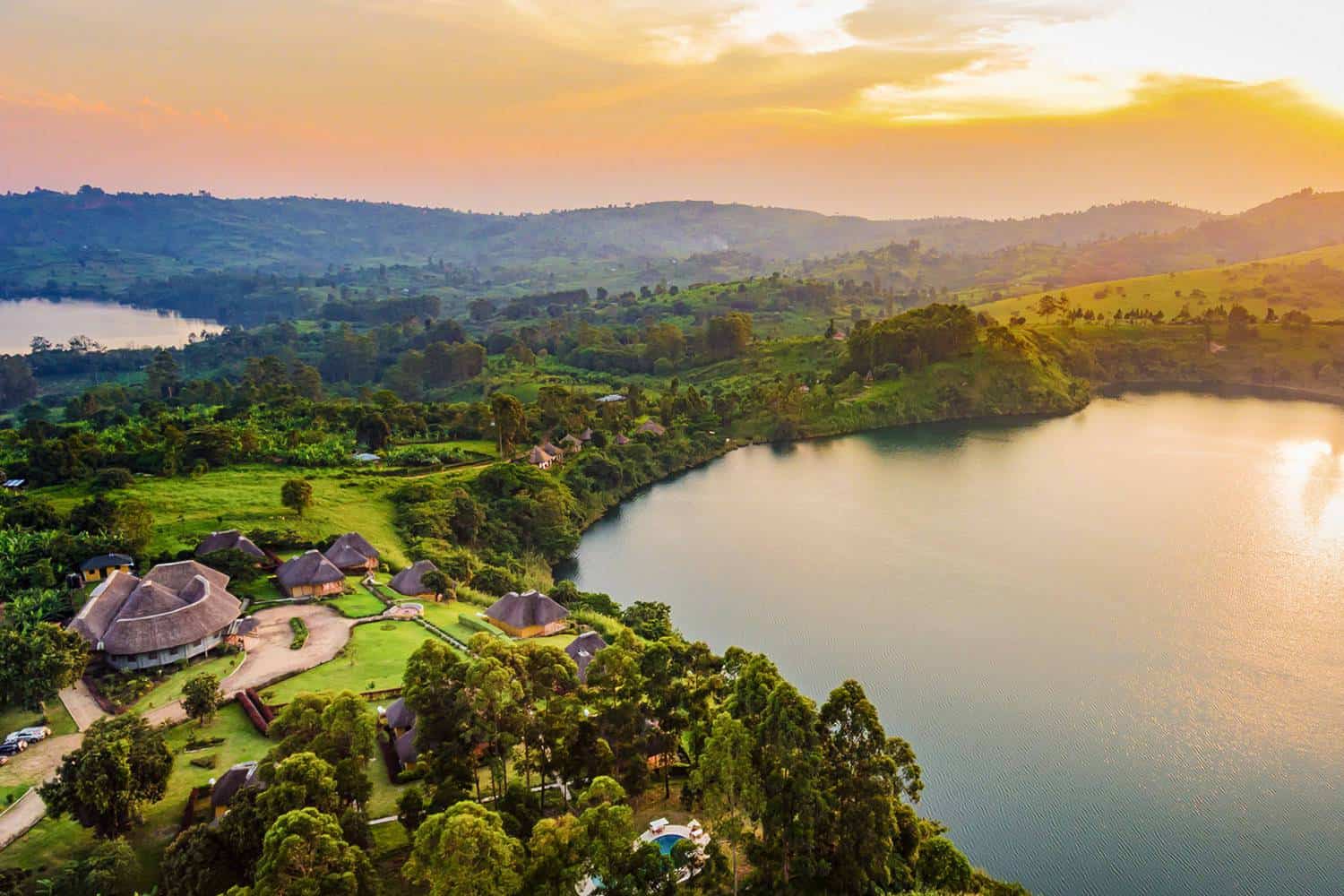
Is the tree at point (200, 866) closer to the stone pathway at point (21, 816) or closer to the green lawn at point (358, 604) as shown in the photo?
the stone pathway at point (21, 816)

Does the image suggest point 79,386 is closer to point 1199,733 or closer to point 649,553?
point 649,553

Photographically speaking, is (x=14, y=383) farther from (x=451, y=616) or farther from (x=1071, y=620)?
(x=1071, y=620)

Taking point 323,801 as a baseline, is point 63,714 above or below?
below

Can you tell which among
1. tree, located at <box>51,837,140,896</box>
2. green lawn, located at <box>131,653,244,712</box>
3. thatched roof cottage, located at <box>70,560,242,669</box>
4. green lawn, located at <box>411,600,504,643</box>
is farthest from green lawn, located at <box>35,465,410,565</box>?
tree, located at <box>51,837,140,896</box>

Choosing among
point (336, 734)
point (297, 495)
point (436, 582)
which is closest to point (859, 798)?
point (336, 734)

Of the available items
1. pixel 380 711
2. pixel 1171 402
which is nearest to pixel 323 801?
pixel 380 711

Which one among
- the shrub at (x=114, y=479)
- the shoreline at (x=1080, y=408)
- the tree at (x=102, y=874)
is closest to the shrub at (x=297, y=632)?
the tree at (x=102, y=874)
